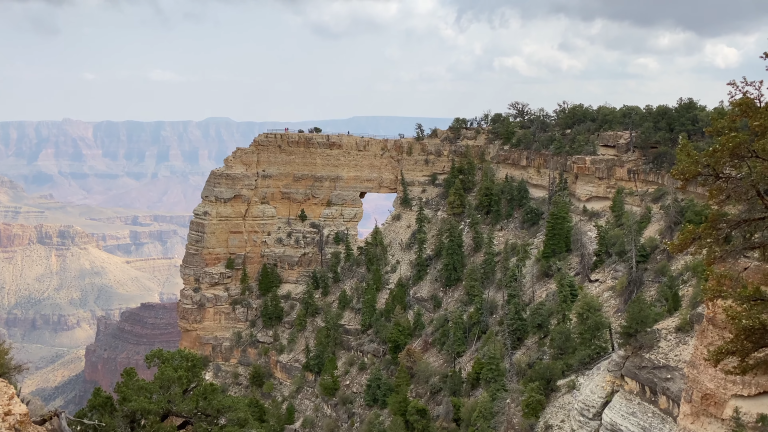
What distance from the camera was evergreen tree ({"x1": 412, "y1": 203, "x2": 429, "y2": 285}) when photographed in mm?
45750

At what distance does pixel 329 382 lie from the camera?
41.3m

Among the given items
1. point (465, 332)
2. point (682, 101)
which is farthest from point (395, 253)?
point (682, 101)

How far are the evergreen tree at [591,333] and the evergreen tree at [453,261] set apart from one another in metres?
15.8

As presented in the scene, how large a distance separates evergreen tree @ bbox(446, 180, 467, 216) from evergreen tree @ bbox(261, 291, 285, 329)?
14334mm

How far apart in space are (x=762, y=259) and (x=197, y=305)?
43.0 metres

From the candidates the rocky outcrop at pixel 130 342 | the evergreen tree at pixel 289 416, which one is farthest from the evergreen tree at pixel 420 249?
the rocky outcrop at pixel 130 342

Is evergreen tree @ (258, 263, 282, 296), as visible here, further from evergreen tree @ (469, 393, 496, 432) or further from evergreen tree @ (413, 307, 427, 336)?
evergreen tree @ (469, 393, 496, 432)

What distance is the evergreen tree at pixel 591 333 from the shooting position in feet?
86.3

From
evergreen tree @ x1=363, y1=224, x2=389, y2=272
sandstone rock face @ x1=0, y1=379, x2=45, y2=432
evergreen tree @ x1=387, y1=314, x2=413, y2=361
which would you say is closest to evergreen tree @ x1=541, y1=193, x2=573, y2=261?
evergreen tree @ x1=387, y1=314, x2=413, y2=361

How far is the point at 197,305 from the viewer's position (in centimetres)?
5134

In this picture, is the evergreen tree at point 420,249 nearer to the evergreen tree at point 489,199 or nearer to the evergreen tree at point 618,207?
the evergreen tree at point 489,199

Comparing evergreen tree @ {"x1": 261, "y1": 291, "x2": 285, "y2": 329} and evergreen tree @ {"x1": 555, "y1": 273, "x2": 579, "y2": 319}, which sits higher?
evergreen tree @ {"x1": 555, "y1": 273, "x2": 579, "y2": 319}

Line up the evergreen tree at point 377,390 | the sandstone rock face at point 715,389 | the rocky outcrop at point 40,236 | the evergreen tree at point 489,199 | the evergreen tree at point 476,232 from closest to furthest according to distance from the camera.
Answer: the sandstone rock face at point 715,389, the evergreen tree at point 377,390, the evergreen tree at point 476,232, the evergreen tree at point 489,199, the rocky outcrop at point 40,236

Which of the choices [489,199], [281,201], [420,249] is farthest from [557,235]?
[281,201]
